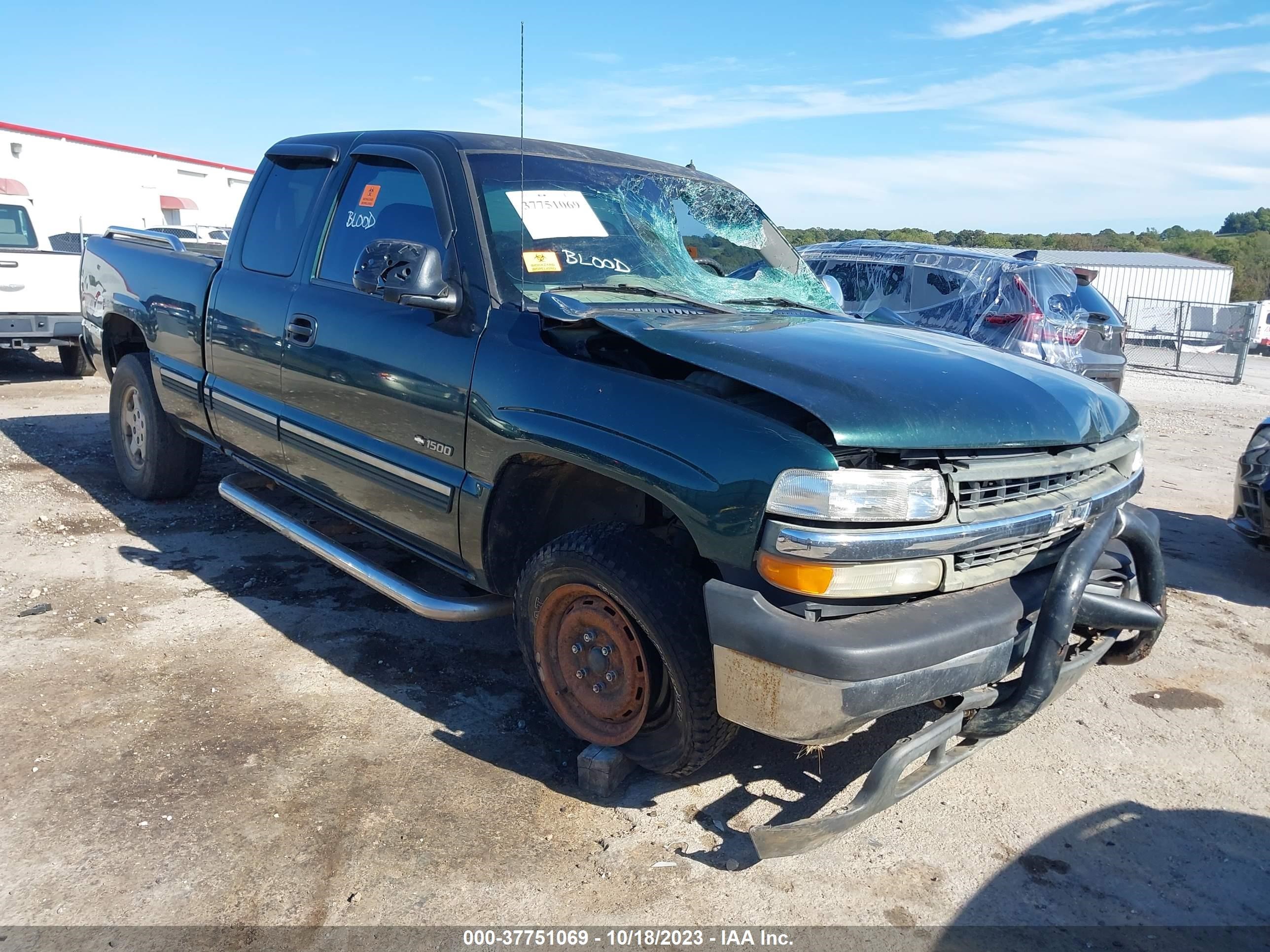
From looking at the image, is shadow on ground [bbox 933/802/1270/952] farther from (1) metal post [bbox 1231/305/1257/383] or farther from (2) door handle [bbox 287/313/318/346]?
(1) metal post [bbox 1231/305/1257/383]

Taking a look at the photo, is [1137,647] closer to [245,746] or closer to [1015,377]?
[1015,377]

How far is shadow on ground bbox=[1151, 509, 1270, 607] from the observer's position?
5113 mm

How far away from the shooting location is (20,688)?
354 centimetres

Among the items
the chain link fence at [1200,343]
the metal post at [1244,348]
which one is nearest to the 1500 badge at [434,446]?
the chain link fence at [1200,343]

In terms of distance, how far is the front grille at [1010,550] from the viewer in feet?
8.38

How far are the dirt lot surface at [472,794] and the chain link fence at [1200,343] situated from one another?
1424 centimetres

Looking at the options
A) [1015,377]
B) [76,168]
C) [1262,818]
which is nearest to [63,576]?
[1015,377]

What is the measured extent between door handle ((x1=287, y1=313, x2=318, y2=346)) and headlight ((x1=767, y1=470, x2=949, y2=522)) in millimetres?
2294

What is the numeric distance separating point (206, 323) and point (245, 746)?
231 centimetres

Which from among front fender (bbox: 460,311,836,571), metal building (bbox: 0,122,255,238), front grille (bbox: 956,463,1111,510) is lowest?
front grille (bbox: 956,463,1111,510)

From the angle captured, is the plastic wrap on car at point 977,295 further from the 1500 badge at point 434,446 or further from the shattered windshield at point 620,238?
the 1500 badge at point 434,446

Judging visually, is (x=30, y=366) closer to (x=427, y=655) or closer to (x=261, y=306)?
(x=261, y=306)

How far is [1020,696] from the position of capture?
2.64 m

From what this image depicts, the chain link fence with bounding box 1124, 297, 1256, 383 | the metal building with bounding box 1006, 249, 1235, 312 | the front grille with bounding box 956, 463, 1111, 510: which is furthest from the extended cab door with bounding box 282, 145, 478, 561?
the metal building with bounding box 1006, 249, 1235, 312
